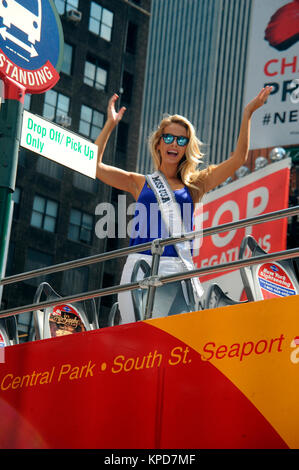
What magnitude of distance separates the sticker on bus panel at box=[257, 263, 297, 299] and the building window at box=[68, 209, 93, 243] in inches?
1587

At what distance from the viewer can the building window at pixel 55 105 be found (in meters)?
47.0

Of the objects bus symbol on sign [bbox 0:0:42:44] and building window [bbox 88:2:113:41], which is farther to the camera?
building window [bbox 88:2:113:41]

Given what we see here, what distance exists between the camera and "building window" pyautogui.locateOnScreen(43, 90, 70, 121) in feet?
154

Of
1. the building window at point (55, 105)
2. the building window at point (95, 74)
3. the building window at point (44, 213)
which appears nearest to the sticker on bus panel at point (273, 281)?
the building window at point (44, 213)

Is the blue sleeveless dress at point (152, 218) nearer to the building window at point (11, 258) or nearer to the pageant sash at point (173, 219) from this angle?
the pageant sash at point (173, 219)

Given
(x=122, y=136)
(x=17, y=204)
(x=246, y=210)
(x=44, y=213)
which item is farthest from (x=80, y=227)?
(x=246, y=210)

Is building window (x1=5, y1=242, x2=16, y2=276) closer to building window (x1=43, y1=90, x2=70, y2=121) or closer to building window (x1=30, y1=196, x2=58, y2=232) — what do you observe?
building window (x1=30, y1=196, x2=58, y2=232)

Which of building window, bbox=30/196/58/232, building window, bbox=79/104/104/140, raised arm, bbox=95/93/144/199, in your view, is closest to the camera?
raised arm, bbox=95/93/144/199

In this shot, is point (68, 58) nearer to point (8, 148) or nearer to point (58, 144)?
point (58, 144)

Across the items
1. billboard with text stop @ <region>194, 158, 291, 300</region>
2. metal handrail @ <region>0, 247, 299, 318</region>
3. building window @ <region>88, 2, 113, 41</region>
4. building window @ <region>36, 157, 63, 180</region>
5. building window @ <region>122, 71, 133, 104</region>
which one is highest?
building window @ <region>88, 2, 113, 41</region>

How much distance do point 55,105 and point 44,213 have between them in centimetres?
612

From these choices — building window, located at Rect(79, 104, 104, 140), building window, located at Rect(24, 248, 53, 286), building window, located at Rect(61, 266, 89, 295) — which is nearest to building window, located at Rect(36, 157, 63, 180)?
building window, located at Rect(79, 104, 104, 140)

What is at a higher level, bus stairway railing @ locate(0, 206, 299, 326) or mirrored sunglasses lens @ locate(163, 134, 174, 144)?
mirrored sunglasses lens @ locate(163, 134, 174, 144)

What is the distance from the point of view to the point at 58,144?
25.3 ft
